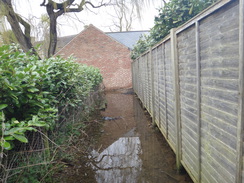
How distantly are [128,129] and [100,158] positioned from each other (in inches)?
67.3

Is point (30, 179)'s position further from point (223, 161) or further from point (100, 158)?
point (223, 161)

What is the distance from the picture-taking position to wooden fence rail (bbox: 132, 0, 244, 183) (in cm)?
124

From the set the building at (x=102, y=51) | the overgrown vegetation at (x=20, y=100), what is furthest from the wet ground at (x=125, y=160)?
the building at (x=102, y=51)

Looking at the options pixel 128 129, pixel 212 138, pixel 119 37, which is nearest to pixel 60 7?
pixel 128 129

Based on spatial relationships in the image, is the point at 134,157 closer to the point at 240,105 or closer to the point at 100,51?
the point at 240,105

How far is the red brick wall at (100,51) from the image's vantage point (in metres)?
15.1

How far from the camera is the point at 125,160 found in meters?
3.24

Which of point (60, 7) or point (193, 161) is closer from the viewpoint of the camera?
point (193, 161)

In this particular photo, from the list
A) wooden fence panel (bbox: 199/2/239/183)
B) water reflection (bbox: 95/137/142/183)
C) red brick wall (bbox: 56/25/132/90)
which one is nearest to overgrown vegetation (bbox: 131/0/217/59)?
wooden fence panel (bbox: 199/2/239/183)

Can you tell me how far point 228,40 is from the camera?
1.31 m

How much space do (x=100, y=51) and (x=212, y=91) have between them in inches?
562

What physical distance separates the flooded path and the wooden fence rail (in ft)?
1.68

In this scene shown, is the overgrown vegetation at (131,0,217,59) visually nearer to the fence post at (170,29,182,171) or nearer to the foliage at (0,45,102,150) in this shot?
the fence post at (170,29,182,171)

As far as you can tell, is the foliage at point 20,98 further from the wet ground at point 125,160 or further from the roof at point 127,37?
the roof at point 127,37
